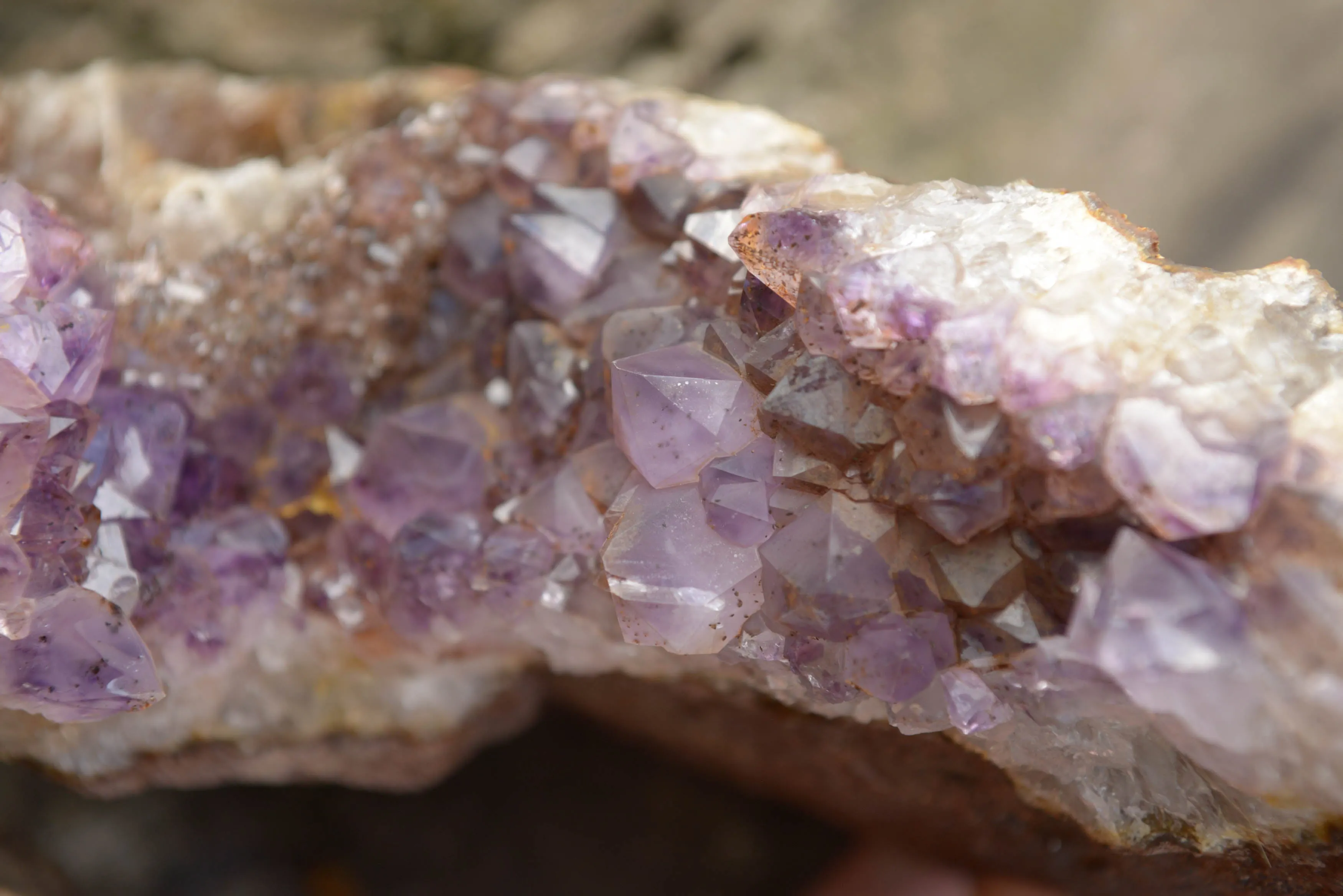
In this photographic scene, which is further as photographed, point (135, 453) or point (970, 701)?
point (135, 453)

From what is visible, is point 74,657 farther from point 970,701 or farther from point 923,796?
point 923,796

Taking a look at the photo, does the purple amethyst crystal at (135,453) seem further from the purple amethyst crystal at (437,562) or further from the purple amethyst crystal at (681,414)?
the purple amethyst crystal at (681,414)

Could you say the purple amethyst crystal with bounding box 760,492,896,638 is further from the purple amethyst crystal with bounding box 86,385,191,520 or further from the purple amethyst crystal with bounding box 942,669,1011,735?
the purple amethyst crystal with bounding box 86,385,191,520

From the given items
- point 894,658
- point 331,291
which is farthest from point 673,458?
point 331,291

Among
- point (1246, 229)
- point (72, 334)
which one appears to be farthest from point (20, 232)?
point (1246, 229)

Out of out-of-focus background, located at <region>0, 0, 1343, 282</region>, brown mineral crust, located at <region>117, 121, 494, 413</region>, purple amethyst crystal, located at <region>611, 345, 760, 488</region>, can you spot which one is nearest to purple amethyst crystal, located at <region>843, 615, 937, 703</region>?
purple amethyst crystal, located at <region>611, 345, 760, 488</region>
